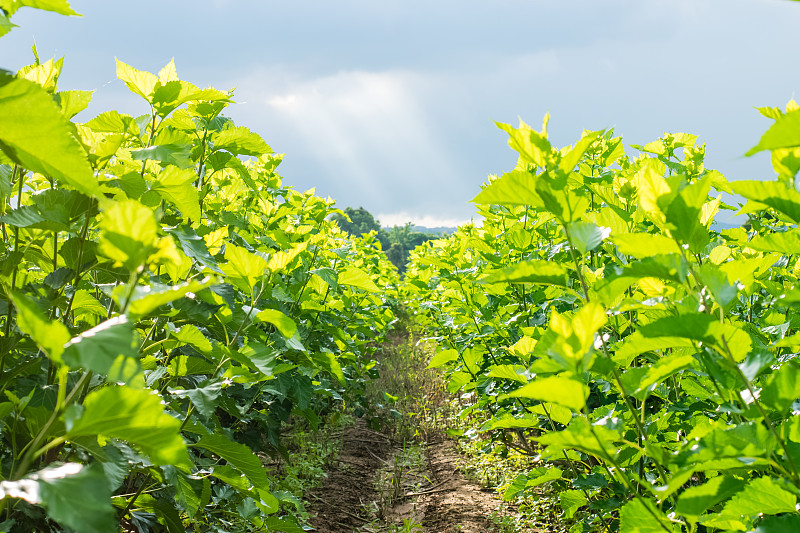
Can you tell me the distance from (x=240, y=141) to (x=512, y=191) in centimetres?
127

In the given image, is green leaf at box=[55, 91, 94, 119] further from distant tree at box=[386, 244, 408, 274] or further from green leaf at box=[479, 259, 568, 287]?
distant tree at box=[386, 244, 408, 274]

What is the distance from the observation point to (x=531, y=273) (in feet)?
3.77

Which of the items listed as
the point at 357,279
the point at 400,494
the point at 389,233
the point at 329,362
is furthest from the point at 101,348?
the point at 389,233

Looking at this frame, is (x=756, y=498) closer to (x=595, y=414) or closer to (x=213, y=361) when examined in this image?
(x=595, y=414)

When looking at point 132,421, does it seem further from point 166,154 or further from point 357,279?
point 357,279

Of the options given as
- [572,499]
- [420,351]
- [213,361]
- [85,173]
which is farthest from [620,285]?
[420,351]

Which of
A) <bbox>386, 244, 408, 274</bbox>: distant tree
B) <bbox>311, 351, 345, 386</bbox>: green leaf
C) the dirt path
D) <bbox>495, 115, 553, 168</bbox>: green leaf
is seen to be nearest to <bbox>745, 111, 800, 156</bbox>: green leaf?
<bbox>495, 115, 553, 168</bbox>: green leaf

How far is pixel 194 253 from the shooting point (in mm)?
1527

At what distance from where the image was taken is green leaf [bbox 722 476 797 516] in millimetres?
903

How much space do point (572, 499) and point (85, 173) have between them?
196 cm

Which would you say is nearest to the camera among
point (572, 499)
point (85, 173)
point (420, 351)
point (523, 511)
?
point (85, 173)

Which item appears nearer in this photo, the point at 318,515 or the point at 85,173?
the point at 85,173

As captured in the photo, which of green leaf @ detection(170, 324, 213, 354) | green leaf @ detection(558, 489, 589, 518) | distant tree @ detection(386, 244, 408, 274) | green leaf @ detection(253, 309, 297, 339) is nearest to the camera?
green leaf @ detection(170, 324, 213, 354)

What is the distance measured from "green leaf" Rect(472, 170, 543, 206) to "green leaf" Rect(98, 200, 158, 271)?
0.66 metres
